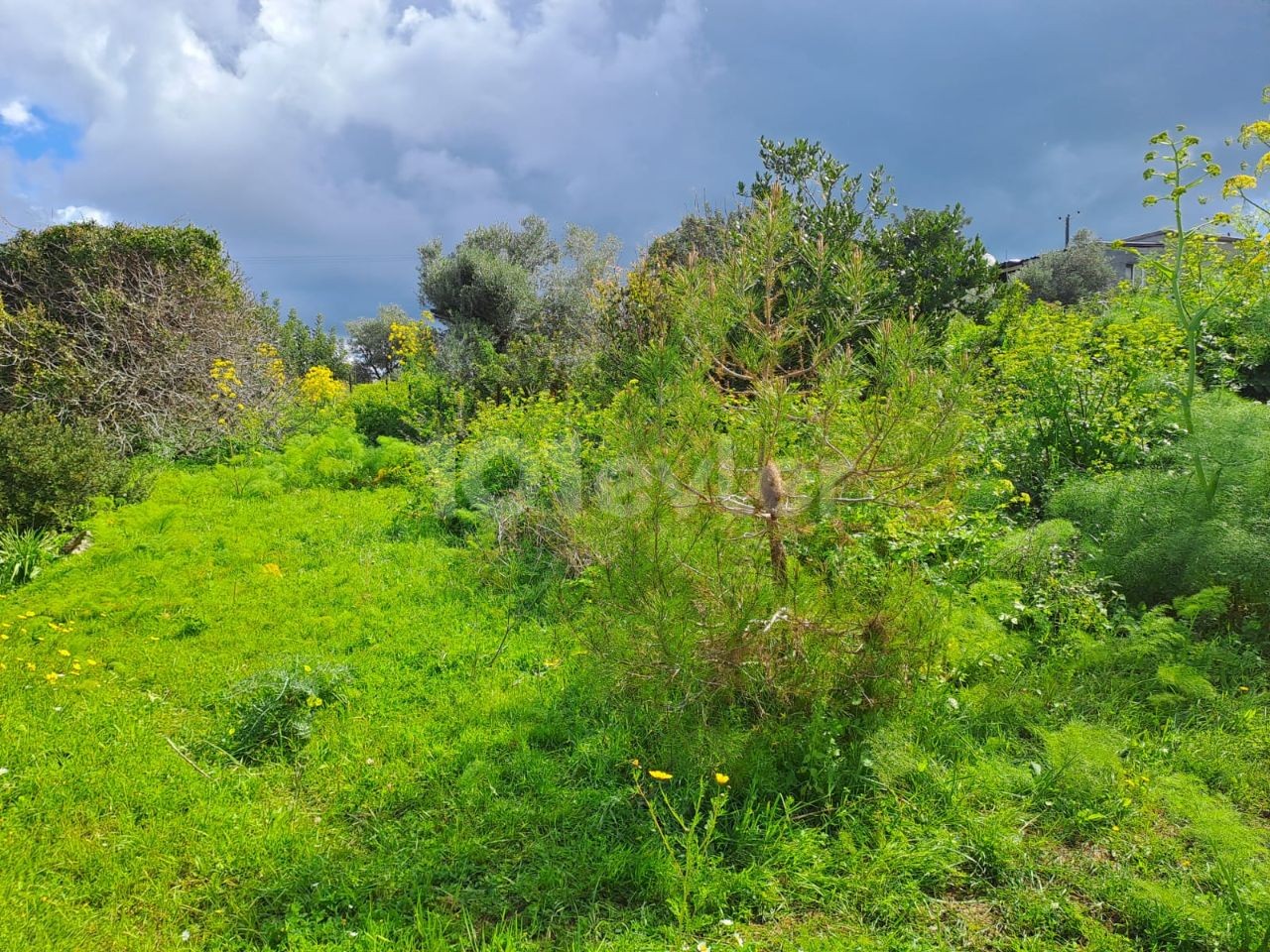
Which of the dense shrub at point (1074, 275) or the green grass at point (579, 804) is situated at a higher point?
the dense shrub at point (1074, 275)

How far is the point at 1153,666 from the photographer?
123 inches

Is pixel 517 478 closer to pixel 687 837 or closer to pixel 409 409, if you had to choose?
pixel 687 837


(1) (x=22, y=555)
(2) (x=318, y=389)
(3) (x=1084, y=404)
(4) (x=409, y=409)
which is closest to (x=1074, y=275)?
(3) (x=1084, y=404)

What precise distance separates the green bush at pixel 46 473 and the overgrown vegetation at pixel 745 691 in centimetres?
81

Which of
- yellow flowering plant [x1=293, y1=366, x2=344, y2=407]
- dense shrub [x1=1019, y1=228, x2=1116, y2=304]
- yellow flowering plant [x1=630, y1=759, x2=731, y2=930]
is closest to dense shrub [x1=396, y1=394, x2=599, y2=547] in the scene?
yellow flowering plant [x1=630, y1=759, x2=731, y2=930]

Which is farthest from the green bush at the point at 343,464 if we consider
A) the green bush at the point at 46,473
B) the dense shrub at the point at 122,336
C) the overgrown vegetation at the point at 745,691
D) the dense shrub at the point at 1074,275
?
the dense shrub at the point at 1074,275

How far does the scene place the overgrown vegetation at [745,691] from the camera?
2.13 metres

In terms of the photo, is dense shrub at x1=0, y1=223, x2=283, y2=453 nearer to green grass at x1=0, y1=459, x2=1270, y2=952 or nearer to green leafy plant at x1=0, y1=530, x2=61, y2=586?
green leafy plant at x1=0, y1=530, x2=61, y2=586

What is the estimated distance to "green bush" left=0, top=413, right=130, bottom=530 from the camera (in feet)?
17.8

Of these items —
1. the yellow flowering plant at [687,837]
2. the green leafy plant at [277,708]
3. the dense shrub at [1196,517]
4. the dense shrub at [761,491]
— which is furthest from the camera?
the dense shrub at [1196,517]

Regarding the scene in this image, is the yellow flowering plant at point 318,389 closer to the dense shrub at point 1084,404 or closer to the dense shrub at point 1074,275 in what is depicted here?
the dense shrub at point 1084,404

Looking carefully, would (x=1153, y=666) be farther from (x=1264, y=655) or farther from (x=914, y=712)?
(x=914, y=712)

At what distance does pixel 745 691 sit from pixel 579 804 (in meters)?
0.76

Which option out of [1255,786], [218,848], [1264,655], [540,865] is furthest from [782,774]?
[1264,655]
